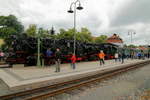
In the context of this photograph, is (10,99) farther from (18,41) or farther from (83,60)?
(83,60)

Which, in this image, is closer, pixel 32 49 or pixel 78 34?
pixel 32 49

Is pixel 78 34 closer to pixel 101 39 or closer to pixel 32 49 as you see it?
pixel 101 39

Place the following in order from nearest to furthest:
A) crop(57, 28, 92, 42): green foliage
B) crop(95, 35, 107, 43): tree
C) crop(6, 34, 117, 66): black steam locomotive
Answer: crop(6, 34, 117, 66): black steam locomotive < crop(57, 28, 92, 42): green foliage < crop(95, 35, 107, 43): tree

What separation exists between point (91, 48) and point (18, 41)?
39.7 feet

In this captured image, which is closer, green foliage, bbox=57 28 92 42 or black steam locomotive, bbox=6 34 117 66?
black steam locomotive, bbox=6 34 117 66

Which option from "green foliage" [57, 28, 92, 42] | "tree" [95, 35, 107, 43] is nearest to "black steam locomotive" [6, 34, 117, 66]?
"green foliage" [57, 28, 92, 42]

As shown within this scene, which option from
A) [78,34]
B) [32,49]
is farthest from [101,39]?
[32,49]

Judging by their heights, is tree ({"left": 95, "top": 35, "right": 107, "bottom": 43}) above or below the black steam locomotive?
above

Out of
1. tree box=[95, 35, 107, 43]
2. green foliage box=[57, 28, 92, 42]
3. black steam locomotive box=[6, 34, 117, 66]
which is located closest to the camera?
black steam locomotive box=[6, 34, 117, 66]

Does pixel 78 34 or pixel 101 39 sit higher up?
pixel 78 34

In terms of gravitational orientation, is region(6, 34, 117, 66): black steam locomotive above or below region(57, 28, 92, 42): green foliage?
below

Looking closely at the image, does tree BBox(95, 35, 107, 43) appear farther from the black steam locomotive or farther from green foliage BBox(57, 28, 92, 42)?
the black steam locomotive

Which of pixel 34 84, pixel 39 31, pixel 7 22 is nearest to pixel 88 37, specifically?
pixel 7 22

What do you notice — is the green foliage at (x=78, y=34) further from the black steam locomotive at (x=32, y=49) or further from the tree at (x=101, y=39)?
the black steam locomotive at (x=32, y=49)
